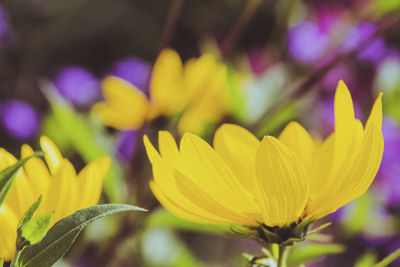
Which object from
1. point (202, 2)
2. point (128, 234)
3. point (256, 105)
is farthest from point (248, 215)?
point (202, 2)

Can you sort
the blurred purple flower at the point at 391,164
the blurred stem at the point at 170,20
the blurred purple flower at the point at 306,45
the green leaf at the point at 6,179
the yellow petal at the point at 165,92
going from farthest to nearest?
the blurred purple flower at the point at 306,45 → the blurred purple flower at the point at 391,164 → the yellow petal at the point at 165,92 → the blurred stem at the point at 170,20 → the green leaf at the point at 6,179

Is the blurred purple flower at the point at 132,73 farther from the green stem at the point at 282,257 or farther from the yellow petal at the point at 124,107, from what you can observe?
the green stem at the point at 282,257

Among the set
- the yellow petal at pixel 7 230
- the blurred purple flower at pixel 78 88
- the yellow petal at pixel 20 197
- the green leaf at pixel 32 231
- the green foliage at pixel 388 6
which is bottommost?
the blurred purple flower at pixel 78 88

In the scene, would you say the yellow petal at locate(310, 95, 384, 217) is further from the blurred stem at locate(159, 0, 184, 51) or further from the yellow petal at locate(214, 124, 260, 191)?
the blurred stem at locate(159, 0, 184, 51)

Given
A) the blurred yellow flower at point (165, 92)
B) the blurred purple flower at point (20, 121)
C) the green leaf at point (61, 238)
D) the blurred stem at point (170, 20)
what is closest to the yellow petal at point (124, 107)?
the blurred yellow flower at point (165, 92)

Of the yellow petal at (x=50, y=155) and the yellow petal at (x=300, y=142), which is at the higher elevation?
the yellow petal at (x=300, y=142)

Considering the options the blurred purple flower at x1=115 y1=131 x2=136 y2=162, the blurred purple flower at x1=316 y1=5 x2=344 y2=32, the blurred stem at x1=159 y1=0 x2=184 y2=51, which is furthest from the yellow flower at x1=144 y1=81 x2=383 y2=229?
the blurred purple flower at x1=316 y1=5 x2=344 y2=32
